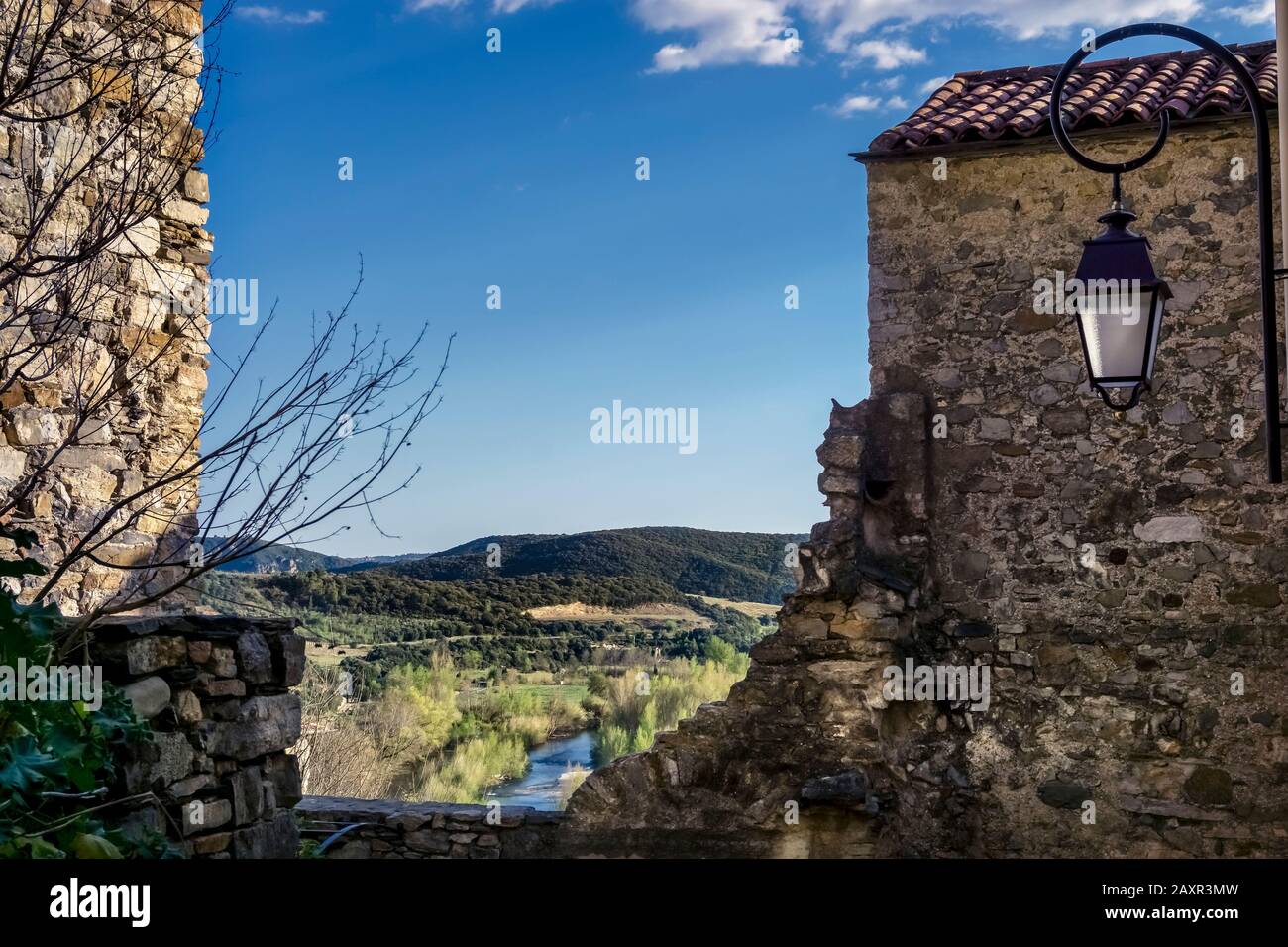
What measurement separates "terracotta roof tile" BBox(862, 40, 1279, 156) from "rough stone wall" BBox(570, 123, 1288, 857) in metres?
0.16

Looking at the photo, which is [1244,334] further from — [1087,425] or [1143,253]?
[1143,253]

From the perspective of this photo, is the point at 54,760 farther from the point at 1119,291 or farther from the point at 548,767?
the point at 548,767

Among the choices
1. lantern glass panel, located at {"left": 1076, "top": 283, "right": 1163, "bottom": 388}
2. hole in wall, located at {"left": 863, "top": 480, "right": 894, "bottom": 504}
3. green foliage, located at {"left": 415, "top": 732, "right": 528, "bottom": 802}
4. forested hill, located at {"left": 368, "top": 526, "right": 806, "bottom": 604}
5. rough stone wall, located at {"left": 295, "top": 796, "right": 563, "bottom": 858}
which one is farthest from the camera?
forested hill, located at {"left": 368, "top": 526, "right": 806, "bottom": 604}

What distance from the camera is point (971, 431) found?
7004mm

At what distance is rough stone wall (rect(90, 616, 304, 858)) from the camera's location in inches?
149

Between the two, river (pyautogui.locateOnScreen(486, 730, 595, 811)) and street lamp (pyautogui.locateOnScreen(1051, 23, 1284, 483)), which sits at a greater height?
street lamp (pyautogui.locateOnScreen(1051, 23, 1284, 483))

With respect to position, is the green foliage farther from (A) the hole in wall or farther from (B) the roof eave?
(B) the roof eave

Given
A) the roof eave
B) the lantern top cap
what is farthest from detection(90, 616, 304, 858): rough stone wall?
the roof eave

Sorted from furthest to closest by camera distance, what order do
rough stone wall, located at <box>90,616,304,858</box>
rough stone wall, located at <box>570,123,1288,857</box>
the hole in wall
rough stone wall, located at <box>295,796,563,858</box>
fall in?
the hole in wall < rough stone wall, located at <box>295,796,563,858</box> < rough stone wall, located at <box>570,123,1288,857</box> < rough stone wall, located at <box>90,616,304,858</box>

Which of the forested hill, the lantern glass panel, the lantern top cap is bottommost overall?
the forested hill

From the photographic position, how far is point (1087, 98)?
7074 millimetres

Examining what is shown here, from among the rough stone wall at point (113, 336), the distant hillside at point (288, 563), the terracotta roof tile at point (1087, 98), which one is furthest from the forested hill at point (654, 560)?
the rough stone wall at point (113, 336)

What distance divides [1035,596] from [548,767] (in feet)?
23.8
